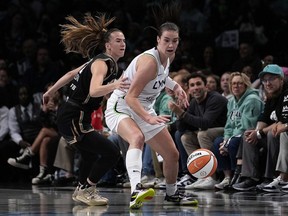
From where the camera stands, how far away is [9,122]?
14.8 meters

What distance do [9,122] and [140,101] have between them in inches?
264

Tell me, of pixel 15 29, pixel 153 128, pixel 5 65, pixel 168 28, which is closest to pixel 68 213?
pixel 153 128

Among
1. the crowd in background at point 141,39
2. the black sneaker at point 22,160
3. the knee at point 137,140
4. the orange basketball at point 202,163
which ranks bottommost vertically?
the orange basketball at point 202,163

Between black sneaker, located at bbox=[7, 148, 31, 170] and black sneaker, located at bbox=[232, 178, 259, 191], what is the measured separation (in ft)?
15.6

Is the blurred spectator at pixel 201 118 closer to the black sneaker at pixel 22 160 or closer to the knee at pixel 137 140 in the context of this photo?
the black sneaker at pixel 22 160

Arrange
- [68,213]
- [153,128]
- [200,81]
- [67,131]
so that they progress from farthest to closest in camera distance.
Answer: [200,81]
[67,131]
[153,128]
[68,213]

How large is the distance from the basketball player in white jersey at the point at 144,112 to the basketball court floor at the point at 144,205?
0.32 m

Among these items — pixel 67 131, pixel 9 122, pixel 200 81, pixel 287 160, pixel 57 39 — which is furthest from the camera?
pixel 57 39

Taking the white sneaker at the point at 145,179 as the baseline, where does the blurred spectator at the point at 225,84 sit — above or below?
above

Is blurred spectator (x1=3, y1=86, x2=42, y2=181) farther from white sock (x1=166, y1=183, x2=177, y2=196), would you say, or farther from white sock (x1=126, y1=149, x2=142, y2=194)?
white sock (x1=126, y1=149, x2=142, y2=194)

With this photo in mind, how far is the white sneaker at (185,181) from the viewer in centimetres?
1205

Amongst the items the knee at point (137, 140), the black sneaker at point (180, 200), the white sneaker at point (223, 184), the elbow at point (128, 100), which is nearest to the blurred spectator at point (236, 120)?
the white sneaker at point (223, 184)

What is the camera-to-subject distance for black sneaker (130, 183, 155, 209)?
7.86 meters

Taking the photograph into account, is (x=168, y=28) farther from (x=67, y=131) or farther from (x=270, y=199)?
(x=270, y=199)
